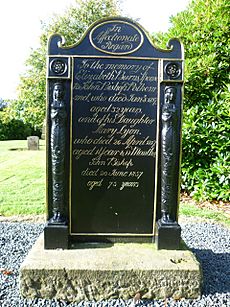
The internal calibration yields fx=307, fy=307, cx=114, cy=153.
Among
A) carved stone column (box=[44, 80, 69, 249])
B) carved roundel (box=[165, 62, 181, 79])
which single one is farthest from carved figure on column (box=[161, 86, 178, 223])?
carved stone column (box=[44, 80, 69, 249])

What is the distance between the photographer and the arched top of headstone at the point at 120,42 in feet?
10.5

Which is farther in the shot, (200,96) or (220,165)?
(200,96)

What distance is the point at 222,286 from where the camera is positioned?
124 inches

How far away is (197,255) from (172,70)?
7.85 ft

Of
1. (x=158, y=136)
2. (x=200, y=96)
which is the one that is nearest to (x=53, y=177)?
(x=158, y=136)

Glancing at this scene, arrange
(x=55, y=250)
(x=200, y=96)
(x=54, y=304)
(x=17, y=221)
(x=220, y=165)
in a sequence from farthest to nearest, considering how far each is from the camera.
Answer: (x=200, y=96), (x=220, y=165), (x=17, y=221), (x=55, y=250), (x=54, y=304)

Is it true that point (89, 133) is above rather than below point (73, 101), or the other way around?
below

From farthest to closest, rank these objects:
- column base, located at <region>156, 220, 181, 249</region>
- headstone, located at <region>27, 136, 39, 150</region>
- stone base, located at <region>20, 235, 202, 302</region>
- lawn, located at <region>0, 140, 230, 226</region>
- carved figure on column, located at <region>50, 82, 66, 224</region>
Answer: headstone, located at <region>27, 136, 39, 150</region>, lawn, located at <region>0, 140, 230, 226</region>, column base, located at <region>156, 220, 181, 249</region>, carved figure on column, located at <region>50, 82, 66, 224</region>, stone base, located at <region>20, 235, 202, 302</region>

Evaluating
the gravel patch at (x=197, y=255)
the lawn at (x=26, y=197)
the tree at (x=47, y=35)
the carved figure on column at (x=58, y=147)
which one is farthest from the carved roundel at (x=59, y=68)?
the tree at (x=47, y=35)

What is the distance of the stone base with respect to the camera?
276 centimetres

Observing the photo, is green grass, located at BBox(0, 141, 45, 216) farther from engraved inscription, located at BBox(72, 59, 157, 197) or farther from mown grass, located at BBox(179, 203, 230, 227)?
engraved inscription, located at BBox(72, 59, 157, 197)

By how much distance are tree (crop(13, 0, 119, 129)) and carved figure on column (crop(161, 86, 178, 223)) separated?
15.4m

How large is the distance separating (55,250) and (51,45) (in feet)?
6.81

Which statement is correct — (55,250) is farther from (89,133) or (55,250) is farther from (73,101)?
(73,101)
